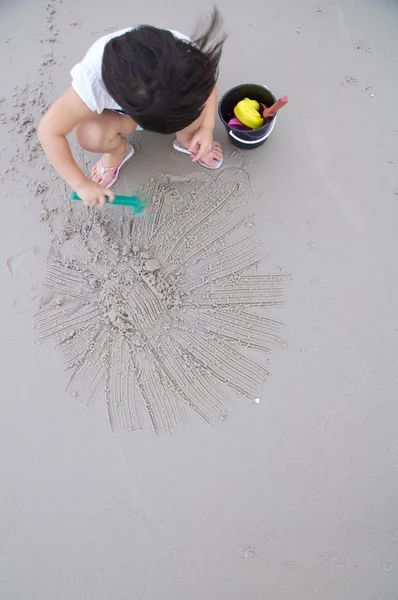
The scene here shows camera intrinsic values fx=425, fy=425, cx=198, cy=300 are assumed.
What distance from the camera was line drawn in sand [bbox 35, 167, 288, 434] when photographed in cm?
127

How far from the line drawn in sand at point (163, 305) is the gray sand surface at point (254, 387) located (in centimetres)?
1

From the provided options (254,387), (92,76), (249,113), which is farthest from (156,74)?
(254,387)

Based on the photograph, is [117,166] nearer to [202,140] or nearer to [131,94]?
[202,140]

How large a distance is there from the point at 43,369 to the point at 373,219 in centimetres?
A: 116

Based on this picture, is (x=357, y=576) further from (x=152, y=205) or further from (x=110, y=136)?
(x=110, y=136)

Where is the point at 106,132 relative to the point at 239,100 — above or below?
above

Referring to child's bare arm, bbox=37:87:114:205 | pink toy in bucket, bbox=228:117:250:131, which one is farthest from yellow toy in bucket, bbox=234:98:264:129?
child's bare arm, bbox=37:87:114:205

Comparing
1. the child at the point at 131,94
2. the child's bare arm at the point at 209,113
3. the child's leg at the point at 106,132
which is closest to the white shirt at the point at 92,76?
the child at the point at 131,94

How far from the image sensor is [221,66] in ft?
4.97

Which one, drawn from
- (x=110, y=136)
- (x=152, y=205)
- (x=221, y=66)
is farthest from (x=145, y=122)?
(x=221, y=66)

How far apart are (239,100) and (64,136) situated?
1.93ft

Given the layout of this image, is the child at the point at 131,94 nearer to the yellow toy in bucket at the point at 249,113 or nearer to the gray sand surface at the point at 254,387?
the yellow toy in bucket at the point at 249,113

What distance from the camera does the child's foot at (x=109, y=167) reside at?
4.42 feet

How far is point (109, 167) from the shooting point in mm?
1360
